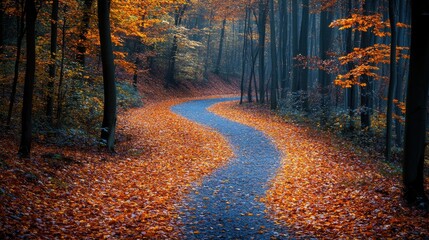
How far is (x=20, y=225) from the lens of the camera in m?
5.47

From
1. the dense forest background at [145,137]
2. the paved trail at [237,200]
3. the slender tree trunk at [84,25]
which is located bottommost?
the paved trail at [237,200]

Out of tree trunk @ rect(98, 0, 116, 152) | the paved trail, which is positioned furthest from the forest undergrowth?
tree trunk @ rect(98, 0, 116, 152)

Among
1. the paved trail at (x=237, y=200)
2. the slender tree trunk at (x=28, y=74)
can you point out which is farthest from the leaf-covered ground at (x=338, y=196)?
the slender tree trunk at (x=28, y=74)

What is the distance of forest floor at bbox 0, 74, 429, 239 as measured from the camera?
6148 mm

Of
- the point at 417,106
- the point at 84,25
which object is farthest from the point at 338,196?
the point at 84,25

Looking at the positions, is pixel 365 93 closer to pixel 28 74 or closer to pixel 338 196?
pixel 338 196

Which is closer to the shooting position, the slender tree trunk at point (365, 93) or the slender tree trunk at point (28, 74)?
the slender tree trunk at point (28, 74)

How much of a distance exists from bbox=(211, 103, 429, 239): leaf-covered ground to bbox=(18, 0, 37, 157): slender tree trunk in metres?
6.68

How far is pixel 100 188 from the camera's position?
8.54 metres

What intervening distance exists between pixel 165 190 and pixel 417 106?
20.4ft

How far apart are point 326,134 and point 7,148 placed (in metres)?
13.2

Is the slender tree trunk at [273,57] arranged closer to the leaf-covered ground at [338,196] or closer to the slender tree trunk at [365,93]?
the slender tree trunk at [365,93]

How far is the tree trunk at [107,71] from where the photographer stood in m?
11.6

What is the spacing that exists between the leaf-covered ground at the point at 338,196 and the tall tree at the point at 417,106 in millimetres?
443
